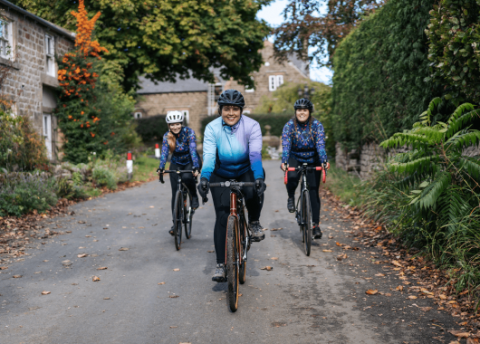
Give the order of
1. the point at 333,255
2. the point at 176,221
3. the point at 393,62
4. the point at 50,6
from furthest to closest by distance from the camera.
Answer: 1. the point at 50,6
2. the point at 393,62
3. the point at 176,221
4. the point at 333,255

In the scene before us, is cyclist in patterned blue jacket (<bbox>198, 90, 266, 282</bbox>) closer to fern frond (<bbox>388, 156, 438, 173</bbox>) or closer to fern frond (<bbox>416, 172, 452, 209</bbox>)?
fern frond (<bbox>388, 156, 438, 173</bbox>)

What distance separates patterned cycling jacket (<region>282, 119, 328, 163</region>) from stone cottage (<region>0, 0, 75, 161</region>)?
8.88m

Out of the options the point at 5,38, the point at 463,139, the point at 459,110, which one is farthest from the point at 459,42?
the point at 5,38

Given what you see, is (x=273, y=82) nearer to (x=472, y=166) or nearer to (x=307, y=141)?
(x=307, y=141)

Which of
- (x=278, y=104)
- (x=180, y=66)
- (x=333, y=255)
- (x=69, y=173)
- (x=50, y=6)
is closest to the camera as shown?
(x=333, y=255)

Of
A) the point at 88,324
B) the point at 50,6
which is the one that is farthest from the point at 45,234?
the point at 50,6

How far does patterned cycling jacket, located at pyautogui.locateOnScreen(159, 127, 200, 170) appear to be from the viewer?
23.7 ft

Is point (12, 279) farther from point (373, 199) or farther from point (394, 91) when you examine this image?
point (394, 91)

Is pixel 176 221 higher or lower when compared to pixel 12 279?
higher

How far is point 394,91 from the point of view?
915cm

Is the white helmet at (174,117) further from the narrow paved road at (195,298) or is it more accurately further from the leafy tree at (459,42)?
the leafy tree at (459,42)

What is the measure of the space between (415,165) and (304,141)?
1.88 m

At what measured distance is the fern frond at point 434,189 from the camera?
5258mm

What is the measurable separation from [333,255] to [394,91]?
13.8ft
